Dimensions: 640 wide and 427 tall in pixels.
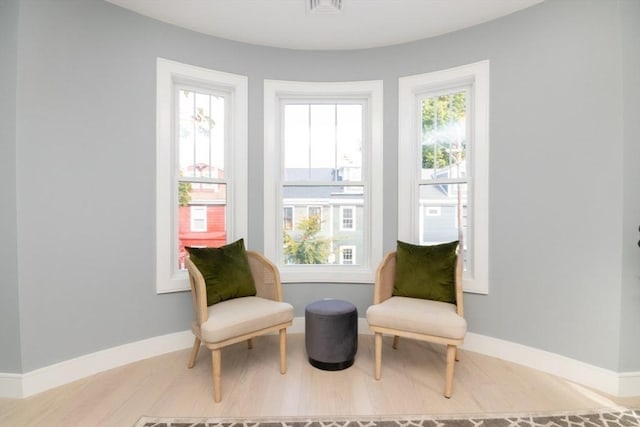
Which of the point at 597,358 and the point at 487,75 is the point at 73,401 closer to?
the point at 597,358

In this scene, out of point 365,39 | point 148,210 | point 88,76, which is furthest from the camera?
point 365,39

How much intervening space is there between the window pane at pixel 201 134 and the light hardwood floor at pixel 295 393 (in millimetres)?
1627

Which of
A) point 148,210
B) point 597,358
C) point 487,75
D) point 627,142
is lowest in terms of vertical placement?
point 597,358

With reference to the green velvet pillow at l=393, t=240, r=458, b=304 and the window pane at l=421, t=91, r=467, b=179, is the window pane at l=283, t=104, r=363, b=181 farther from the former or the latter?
the green velvet pillow at l=393, t=240, r=458, b=304

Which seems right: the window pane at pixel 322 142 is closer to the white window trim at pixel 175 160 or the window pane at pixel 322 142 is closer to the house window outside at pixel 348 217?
the house window outside at pixel 348 217

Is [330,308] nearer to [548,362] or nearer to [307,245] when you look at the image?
[307,245]

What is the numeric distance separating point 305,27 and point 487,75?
1.55 meters

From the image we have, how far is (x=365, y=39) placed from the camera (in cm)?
289

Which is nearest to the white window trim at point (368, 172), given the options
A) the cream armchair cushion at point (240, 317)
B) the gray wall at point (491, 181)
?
the gray wall at point (491, 181)

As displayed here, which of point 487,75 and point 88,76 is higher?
point 487,75

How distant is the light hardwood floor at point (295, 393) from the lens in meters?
1.91

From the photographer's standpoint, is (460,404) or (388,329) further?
(388,329)

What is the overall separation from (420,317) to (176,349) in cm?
203

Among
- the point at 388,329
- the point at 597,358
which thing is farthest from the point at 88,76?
the point at 597,358
